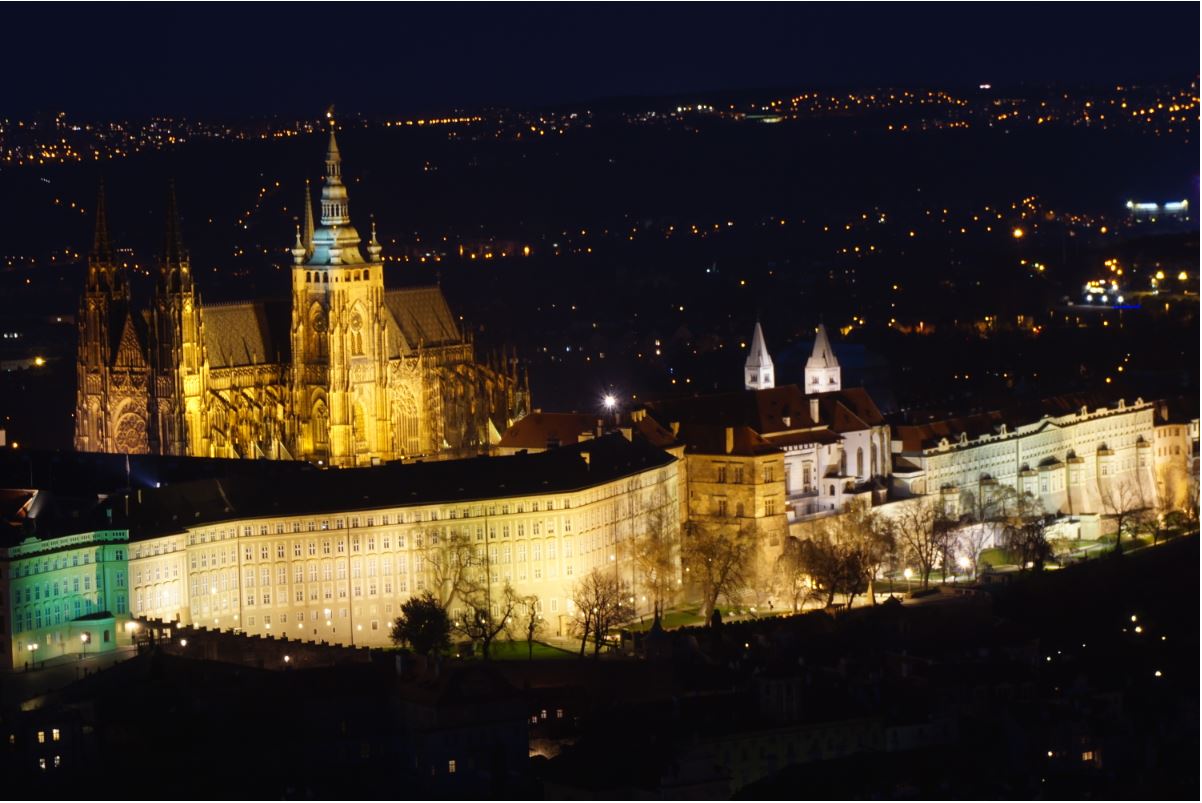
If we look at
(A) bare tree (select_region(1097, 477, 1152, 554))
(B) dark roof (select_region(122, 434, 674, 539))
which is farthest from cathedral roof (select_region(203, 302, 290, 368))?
(A) bare tree (select_region(1097, 477, 1152, 554))

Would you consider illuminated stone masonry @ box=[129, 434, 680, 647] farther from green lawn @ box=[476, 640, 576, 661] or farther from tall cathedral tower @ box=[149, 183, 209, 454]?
tall cathedral tower @ box=[149, 183, 209, 454]

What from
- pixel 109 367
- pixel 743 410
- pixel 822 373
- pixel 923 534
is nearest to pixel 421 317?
pixel 109 367

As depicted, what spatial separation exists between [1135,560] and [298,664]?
32179 millimetres

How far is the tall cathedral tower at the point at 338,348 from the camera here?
132 metres

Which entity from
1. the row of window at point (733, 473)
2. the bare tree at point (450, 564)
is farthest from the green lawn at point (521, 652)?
the row of window at point (733, 473)

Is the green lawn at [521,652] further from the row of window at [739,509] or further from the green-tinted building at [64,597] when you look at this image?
the row of window at [739,509]

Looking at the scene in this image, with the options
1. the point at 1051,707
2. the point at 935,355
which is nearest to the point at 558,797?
the point at 1051,707

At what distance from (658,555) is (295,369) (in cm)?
2037

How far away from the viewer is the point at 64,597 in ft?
331

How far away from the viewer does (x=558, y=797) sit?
8225cm

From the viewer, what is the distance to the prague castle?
128m

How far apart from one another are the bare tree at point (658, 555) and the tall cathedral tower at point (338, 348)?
48.7 feet

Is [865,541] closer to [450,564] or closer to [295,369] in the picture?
[450,564]

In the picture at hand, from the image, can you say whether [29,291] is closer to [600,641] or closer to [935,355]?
[935,355]
